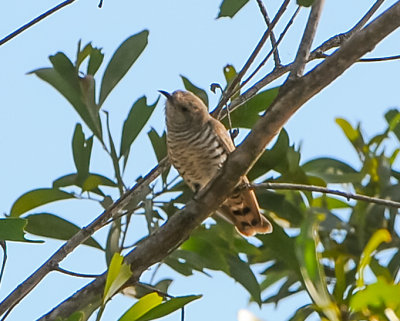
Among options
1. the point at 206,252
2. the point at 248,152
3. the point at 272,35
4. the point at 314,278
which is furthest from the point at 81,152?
the point at 314,278

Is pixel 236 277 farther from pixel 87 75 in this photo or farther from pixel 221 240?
pixel 87 75

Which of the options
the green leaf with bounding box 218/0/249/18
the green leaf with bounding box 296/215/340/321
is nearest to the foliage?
the green leaf with bounding box 218/0/249/18

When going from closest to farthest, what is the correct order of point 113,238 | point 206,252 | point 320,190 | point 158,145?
point 320,190
point 113,238
point 206,252
point 158,145

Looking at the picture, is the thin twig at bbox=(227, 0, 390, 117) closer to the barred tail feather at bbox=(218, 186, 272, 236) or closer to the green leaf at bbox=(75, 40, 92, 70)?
the green leaf at bbox=(75, 40, 92, 70)

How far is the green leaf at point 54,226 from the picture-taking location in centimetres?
366

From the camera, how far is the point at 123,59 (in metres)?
3.68

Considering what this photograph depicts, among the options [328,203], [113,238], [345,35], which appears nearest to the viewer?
[345,35]

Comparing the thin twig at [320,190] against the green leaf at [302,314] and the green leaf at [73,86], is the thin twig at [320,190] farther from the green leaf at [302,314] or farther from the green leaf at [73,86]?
the green leaf at [73,86]

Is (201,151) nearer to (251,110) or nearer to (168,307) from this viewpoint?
(251,110)

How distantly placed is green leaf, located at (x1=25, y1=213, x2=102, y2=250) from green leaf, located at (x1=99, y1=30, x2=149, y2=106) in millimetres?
530

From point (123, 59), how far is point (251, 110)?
53 centimetres

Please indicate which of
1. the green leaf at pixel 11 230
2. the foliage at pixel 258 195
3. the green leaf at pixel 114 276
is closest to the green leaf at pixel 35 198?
the foliage at pixel 258 195

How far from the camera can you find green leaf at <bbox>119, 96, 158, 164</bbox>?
145 inches

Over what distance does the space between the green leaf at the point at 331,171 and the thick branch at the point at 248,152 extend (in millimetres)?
1299
